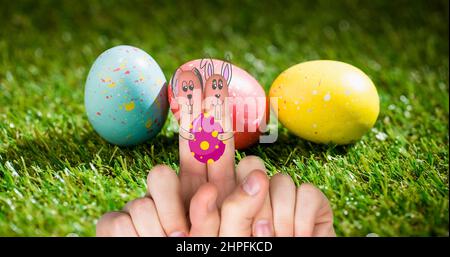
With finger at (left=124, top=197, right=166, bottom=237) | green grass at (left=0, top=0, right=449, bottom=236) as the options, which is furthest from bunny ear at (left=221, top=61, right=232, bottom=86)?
finger at (left=124, top=197, right=166, bottom=237)

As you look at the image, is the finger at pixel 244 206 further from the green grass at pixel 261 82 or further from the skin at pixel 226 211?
the green grass at pixel 261 82

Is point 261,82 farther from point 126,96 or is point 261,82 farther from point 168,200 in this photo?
point 168,200

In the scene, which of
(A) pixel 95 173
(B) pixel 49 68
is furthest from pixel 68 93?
(A) pixel 95 173

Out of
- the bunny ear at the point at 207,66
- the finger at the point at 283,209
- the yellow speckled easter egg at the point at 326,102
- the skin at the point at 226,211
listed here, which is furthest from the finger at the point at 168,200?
the yellow speckled easter egg at the point at 326,102

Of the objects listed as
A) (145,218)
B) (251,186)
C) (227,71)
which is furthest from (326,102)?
→ (145,218)

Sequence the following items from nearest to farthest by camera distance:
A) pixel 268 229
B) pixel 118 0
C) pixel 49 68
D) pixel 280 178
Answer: pixel 268 229
pixel 280 178
pixel 49 68
pixel 118 0

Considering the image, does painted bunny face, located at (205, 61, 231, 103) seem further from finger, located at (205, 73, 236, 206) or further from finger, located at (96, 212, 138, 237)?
finger, located at (96, 212, 138, 237)

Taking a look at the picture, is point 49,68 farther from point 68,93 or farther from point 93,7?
point 93,7
